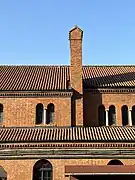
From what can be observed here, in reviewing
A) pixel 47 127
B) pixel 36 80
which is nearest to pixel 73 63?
pixel 36 80

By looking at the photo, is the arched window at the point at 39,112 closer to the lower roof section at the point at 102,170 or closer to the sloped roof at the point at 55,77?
the sloped roof at the point at 55,77

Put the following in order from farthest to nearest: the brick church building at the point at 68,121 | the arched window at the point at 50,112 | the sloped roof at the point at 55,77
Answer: the sloped roof at the point at 55,77 < the arched window at the point at 50,112 < the brick church building at the point at 68,121

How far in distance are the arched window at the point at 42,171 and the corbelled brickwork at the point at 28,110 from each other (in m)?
4.51

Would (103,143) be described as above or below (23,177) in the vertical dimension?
above

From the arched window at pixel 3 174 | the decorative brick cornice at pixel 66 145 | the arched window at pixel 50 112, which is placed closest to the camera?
the arched window at pixel 3 174

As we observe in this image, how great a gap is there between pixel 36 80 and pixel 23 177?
9.85m

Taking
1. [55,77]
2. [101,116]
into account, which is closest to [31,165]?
[101,116]

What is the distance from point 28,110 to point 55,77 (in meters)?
4.68

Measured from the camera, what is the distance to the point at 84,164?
2348 cm

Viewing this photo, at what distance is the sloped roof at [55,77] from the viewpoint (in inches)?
1148

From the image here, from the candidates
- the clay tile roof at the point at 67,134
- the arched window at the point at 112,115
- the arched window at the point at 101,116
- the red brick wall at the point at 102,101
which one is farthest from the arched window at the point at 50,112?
the arched window at the point at 112,115

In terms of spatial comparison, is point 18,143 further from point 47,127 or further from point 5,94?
point 5,94

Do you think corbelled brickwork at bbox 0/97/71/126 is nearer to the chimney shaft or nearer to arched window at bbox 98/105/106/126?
the chimney shaft

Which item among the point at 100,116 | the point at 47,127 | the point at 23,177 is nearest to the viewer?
the point at 23,177
